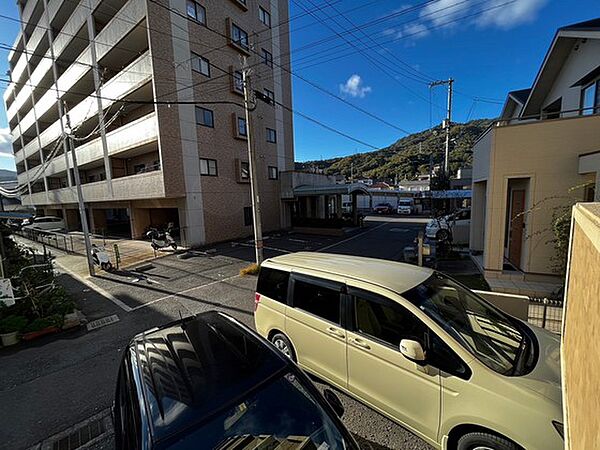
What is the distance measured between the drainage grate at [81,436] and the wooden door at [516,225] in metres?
9.96

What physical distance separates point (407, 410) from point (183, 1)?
18827 mm

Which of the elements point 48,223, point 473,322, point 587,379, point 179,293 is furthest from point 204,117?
point 48,223

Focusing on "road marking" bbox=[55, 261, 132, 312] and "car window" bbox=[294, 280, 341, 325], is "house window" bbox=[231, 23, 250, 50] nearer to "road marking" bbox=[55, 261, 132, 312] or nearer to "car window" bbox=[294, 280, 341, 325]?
"road marking" bbox=[55, 261, 132, 312]

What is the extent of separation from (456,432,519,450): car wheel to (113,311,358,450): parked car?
1120 mm

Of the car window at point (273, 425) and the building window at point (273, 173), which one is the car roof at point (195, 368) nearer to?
the car window at point (273, 425)

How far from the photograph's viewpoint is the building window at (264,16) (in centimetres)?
1883

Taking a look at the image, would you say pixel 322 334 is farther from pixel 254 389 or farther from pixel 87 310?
pixel 87 310

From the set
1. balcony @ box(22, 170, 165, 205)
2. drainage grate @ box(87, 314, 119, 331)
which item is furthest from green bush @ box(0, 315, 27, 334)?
balcony @ box(22, 170, 165, 205)

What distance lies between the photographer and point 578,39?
7.72 m

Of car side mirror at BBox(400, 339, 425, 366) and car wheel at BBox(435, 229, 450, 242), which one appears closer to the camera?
car side mirror at BBox(400, 339, 425, 366)

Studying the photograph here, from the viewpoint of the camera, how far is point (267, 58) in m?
19.4

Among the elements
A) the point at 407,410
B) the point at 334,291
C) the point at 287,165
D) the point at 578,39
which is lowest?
the point at 407,410

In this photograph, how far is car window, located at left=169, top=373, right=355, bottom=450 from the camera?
1.51 m

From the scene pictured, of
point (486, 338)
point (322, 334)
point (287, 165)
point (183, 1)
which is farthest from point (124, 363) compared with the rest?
point (287, 165)
